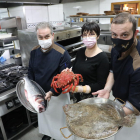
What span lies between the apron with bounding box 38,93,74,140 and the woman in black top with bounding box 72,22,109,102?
46cm

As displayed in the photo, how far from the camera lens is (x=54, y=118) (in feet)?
6.34

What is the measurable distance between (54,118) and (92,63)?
992mm

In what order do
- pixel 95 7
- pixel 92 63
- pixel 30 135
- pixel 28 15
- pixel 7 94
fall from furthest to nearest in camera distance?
pixel 95 7, pixel 28 15, pixel 30 135, pixel 7 94, pixel 92 63

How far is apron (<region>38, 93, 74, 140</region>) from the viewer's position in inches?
72.7

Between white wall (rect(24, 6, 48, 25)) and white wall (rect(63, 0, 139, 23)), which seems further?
white wall (rect(63, 0, 139, 23))

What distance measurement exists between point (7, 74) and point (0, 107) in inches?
20.5

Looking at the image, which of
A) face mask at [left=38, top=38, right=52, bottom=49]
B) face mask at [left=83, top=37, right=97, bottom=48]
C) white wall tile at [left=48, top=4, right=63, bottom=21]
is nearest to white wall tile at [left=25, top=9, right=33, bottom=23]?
white wall tile at [left=48, top=4, right=63, bottom=21]

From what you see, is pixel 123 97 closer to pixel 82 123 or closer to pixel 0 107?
pixel 82 123

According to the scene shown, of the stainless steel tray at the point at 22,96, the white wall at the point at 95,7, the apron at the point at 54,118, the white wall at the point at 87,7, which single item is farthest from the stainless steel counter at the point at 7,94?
the white wall at the point at 87,7

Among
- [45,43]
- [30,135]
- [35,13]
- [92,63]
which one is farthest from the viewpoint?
[35,13]

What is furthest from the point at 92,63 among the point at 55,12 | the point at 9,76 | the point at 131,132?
the point at 55,12

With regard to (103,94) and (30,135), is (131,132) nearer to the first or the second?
(103,94)

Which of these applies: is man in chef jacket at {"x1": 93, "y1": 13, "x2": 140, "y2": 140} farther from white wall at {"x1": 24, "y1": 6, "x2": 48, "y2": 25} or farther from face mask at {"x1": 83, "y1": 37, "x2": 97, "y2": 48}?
white wall at {"x1": 24, "y1": 6, "x2": 48, "y2": 25}

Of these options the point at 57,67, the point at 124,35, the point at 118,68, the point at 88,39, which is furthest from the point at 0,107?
the point at 124,35
